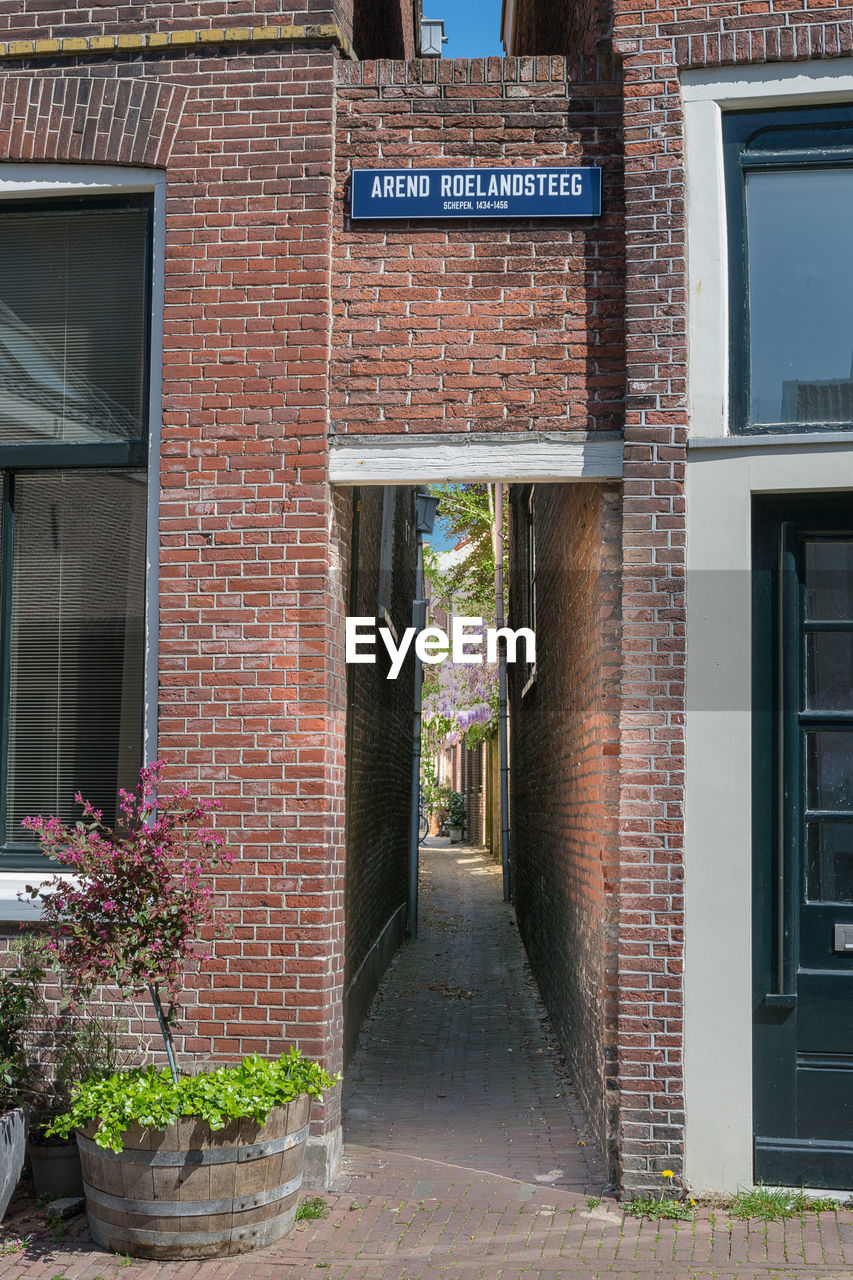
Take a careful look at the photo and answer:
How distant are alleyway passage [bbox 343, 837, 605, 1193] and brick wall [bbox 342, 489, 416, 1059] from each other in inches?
11.9

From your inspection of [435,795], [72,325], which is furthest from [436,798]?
[72,325]

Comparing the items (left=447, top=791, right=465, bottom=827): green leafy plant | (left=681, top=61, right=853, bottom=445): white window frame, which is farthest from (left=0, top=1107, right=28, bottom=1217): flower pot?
(left=447, top=791, right=465, bottom=827): green leafy plant

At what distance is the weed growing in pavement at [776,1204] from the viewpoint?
5016mm

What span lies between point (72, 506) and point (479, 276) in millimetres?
2383

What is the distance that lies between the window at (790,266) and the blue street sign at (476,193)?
0.71 meters

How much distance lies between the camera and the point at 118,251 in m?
6.20

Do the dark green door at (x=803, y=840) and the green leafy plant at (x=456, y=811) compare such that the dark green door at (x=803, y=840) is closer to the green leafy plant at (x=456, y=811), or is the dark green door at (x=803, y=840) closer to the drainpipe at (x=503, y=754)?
the drainpipe at (x=503, y=754)

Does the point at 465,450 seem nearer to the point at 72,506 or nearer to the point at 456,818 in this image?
the point at 72,506

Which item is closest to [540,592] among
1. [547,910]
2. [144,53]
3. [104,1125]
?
[547,910]

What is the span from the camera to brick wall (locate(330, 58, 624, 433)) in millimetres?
5723

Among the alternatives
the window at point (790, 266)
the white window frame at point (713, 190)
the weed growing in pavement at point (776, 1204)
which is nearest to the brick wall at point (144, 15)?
the white window frame at point (713, 190)

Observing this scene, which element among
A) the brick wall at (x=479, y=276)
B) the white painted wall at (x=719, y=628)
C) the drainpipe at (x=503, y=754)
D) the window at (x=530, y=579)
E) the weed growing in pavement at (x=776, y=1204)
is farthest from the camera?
the drainpipe at (x=503, y=754)

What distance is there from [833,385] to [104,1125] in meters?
4.48

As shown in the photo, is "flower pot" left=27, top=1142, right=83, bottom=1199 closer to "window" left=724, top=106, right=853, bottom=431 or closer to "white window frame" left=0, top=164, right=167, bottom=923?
"white window frame" left=0, top=164, right=167, bottom=923
